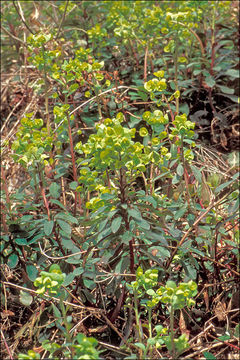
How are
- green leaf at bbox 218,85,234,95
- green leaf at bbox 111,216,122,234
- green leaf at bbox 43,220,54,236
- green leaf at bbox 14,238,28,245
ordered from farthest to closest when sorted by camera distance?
green leaf at bbox 218,85,234,95, green leaf at bbox 14,238,28,245, green leaf at bbox 43,220,54,236, green leaf at bbox 111,216,122,234

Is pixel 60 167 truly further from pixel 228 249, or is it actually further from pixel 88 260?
pixel 228 249

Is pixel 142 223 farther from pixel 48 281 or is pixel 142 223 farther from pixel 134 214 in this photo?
pixel 48 281

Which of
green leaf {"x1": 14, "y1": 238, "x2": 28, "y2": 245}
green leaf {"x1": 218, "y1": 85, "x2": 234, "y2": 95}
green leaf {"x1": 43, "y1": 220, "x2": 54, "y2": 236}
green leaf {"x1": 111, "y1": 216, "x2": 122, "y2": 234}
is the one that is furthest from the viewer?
green leaf {"x1": 218, "y1": 85, "x2": 234, "y2": 95}

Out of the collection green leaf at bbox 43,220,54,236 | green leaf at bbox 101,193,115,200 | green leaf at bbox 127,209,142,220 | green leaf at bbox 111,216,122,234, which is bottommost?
green leaf at bbox 43,220,54,236

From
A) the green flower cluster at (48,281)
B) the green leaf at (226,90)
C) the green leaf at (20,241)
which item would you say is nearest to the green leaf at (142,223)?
the green flower cluster at (48,281)

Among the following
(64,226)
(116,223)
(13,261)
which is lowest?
(13,261)

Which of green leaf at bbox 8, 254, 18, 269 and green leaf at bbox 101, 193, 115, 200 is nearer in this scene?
green leaf at bbox 101, 193, 115, 200

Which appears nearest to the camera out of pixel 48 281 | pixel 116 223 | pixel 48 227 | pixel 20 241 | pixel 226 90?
pixel 48 281

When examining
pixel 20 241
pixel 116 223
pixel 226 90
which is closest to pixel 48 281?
pixel 116 223

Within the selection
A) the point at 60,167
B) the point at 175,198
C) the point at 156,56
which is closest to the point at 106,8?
the point at 156,56

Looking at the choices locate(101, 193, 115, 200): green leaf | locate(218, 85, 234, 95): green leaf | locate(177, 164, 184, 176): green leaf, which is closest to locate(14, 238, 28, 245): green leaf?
locate(101, 193, 115, 200): green leaf

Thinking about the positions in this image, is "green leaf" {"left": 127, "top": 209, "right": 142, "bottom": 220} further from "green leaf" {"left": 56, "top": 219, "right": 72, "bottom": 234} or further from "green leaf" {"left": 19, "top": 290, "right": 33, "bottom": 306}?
"green leaf" {"left": 19, "top": 290, "right": 33, "bottom": 306}

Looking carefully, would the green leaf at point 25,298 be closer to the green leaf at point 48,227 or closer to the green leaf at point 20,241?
the green leaf at point 20,241

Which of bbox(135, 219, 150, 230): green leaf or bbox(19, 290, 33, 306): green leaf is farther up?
bbox(135, 219, 150, 230): green leaf
